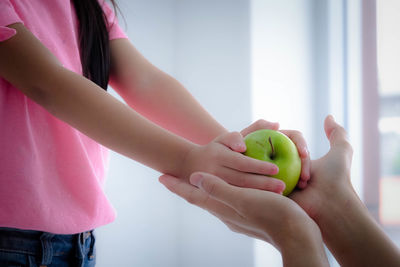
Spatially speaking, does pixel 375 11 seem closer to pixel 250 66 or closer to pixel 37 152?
pixel 250 66

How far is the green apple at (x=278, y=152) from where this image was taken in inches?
25.4

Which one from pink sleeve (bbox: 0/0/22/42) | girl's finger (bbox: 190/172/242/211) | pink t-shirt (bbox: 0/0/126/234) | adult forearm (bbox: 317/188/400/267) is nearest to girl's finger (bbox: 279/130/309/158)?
adult forearm (bbox: 317/188/400/267)

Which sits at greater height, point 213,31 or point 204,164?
point 213,31

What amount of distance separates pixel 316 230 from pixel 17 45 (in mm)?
533

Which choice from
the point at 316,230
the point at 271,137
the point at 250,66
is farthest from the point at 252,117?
the point at 316,230

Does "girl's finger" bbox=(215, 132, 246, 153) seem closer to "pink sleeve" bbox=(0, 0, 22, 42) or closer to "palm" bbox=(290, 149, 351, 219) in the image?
"palm" bbox=(290, 149, 351, 219)

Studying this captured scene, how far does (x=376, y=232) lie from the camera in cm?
61

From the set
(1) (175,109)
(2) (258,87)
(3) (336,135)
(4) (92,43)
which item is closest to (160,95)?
(1) (175,109)

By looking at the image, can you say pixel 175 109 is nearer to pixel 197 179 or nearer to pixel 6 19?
pixel 197 179

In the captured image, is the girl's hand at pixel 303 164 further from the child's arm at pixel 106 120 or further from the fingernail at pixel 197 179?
the fingernail at pixel 197 179

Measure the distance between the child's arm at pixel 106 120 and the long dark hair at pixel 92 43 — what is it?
18 cm

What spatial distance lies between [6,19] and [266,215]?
0.50 m

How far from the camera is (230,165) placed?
0.61 meters

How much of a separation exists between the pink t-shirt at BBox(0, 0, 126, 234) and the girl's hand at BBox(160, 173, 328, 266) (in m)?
0.17
